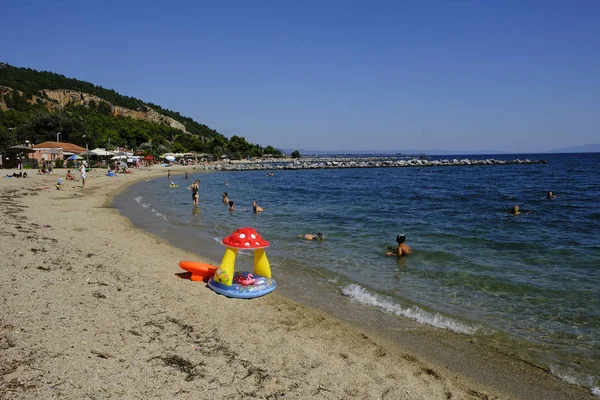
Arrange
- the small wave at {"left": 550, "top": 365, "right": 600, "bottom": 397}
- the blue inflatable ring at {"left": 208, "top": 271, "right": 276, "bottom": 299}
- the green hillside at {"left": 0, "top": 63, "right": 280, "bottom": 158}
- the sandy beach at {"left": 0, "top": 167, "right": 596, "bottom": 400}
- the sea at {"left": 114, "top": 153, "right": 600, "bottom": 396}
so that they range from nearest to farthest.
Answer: the sandy beach at {"left": 0, "top": 167, "right": 596, "bottom": 400}
the small wave at {"left": 550, "top": 365, "right": 600, "bottom": 397}
the sea at {"left": 114, "top": 153, "right": 600, "bottom": 396}
the blue inflatable ring at {"left": 208, "top": 271, "right": 276, "bottom": 299}
the green hillside at {"left": 0, "top": 63, "right": 280, "bottom": 158}

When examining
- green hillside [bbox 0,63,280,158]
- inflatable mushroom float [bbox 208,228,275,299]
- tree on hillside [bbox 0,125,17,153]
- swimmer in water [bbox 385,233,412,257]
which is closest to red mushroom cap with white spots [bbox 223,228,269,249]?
inflatable mushroom float [bbox 208,228,275,299]

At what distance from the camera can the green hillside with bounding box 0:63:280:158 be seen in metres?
65.8

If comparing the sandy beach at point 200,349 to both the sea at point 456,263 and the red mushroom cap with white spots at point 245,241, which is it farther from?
the red mushroom cap with white spots at point 245,241

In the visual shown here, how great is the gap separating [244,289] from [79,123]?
247 ft

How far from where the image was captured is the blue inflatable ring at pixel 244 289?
736 cm

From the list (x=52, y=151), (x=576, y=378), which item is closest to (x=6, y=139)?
(x=52, y=151)

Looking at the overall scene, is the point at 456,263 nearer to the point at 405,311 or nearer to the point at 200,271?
the point at 405,311

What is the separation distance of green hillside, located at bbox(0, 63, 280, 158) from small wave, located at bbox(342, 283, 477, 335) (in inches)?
2526

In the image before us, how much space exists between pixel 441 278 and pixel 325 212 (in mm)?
11100

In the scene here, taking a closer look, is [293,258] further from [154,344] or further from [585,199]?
[585,199]

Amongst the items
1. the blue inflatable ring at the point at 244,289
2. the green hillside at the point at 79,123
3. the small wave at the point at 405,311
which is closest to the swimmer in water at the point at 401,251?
the small wave at the point at 405,311

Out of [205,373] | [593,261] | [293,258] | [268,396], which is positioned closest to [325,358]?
[268,396]

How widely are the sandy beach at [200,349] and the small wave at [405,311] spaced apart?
350 millimetres

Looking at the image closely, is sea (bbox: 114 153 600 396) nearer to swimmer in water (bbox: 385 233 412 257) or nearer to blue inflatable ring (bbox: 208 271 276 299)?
swimmer in water (bbox: 385 233 412 257)
